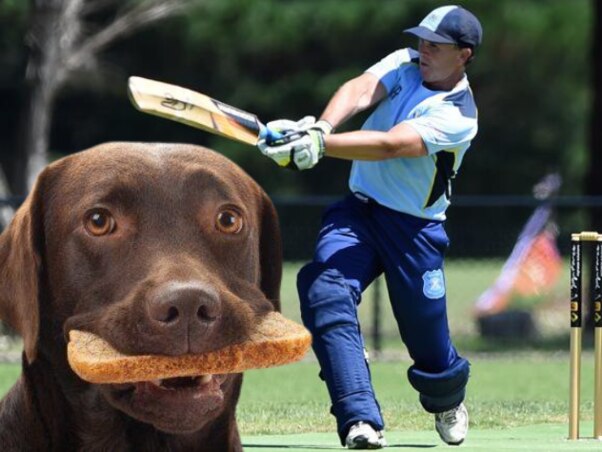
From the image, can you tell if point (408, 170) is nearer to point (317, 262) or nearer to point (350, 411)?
point (317, 262)

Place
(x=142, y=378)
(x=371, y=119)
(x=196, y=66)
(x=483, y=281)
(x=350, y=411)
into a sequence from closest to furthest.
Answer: (x=142, y=378) < (x=350, y=411) < (x=371, y=119) < (x=483, y=281) < (x=196, y=66)

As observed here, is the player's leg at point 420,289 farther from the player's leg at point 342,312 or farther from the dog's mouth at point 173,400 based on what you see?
the dog's mouth at point 173,400

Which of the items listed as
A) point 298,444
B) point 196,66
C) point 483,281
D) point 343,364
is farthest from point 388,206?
point 196,66

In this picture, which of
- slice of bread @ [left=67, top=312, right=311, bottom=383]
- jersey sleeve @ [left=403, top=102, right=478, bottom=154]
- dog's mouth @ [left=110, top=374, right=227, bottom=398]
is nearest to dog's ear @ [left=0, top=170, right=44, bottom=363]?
slice of bread @ [left=67, top=312, right=311, bottom=383]

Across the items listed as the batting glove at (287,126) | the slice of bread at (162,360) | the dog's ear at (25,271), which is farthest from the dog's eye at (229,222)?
the batting glove at (287,126)

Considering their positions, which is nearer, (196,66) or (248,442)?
(248,442)

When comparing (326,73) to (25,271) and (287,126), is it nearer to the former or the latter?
(287,126)
